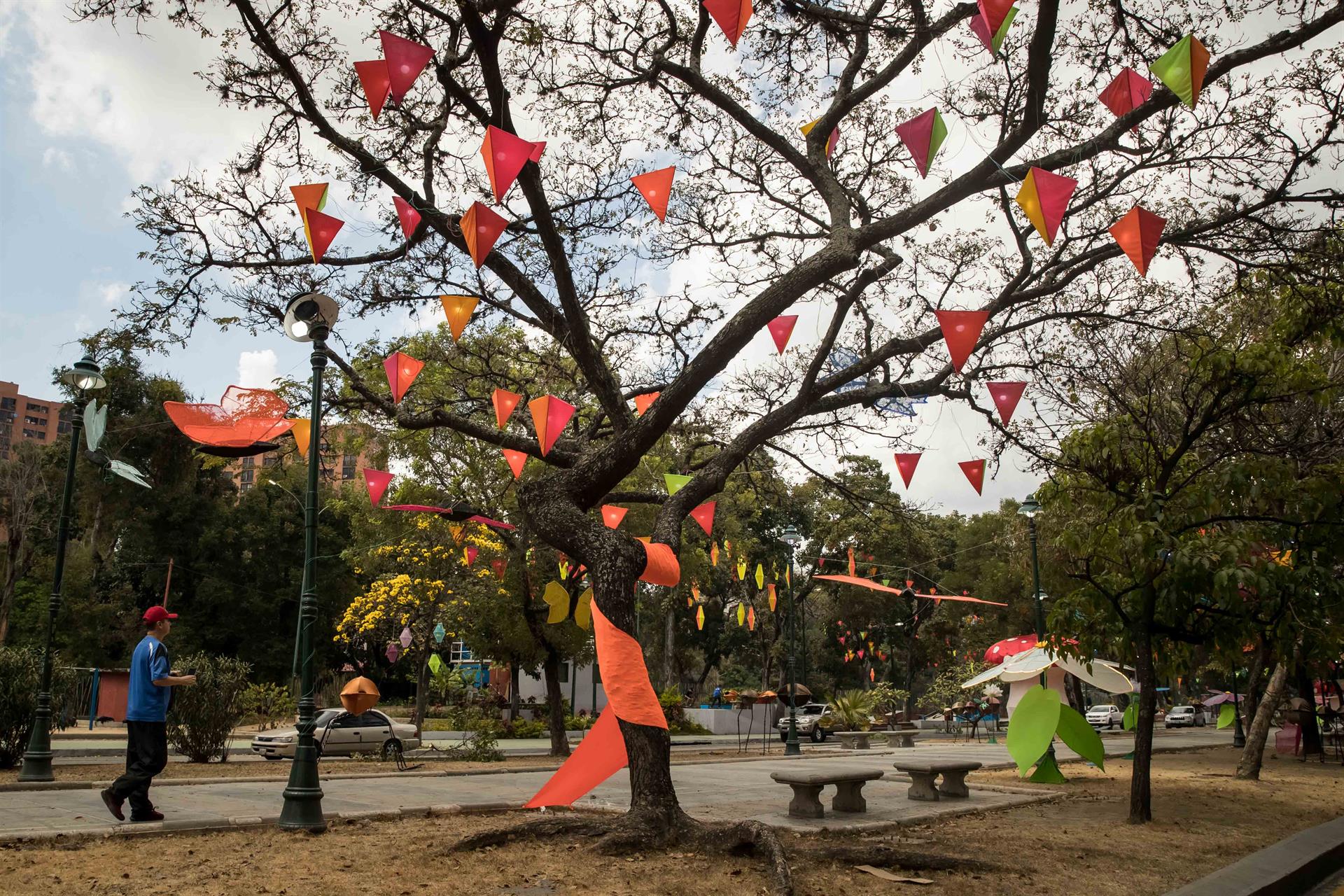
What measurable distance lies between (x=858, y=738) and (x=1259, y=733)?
44.0 ft

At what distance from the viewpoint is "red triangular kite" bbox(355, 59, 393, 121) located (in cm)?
697

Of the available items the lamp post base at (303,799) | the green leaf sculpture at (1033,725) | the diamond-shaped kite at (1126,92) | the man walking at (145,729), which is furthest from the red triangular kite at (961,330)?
the man walking at (145,729)

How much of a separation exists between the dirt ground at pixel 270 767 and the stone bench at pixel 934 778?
7863 millimetres

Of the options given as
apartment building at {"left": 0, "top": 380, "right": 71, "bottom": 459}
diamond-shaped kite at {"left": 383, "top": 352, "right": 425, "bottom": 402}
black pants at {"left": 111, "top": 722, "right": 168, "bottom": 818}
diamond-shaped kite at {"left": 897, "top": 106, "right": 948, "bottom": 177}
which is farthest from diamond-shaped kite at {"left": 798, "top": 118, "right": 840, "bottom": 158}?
apartment building at {"left": 0, "top": 380, "right": 71, "bottom": 459}

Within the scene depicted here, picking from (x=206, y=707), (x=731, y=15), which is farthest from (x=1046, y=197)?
(x=206, y=707)

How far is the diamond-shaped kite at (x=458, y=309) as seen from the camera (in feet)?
30.0

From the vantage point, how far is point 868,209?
33.5 feet

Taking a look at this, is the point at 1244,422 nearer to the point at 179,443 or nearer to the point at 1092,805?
the point at 1092,805

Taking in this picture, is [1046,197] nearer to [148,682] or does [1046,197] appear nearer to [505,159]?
[505,159]

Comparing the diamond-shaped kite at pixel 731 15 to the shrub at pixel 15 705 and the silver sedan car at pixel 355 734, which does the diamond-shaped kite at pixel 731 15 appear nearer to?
the shrub at pixel 15 705

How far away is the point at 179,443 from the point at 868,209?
113 ft

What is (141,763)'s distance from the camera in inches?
291

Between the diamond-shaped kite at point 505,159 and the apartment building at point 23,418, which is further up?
the apartment building at point 23,418

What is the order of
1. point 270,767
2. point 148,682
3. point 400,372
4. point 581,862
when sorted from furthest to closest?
1. point 270,767
2. point 400,372
3. point 148,682
4. point 581,862
